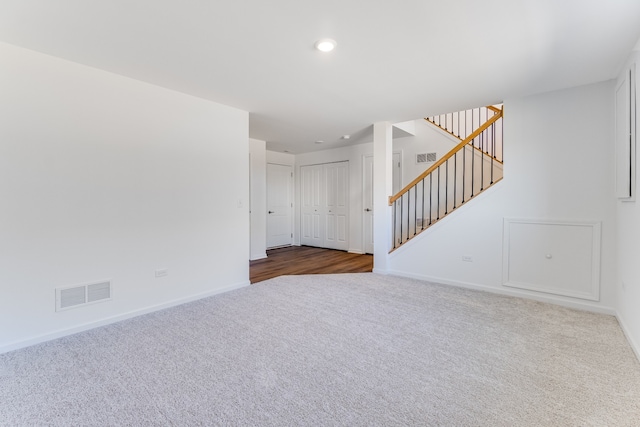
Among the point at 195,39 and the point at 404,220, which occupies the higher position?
the point at 195,39

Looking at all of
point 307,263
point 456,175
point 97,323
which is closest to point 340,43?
point 97,323

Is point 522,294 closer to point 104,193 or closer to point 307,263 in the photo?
point 307,263

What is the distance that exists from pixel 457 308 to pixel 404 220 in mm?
2603

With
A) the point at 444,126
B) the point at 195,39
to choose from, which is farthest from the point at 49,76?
the point at 444,126

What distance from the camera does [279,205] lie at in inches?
288

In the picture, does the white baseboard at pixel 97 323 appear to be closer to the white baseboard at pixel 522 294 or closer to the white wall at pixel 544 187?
the white baseboard at pixel 522 294

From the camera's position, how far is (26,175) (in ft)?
7.90

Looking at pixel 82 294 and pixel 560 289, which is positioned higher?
pixel 82 294

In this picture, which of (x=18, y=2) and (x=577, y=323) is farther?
(x=577, y=323)

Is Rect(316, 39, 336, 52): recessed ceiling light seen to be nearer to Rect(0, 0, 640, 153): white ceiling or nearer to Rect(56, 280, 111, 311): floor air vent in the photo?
Rect(0, 0, 640, 153): white ceiling

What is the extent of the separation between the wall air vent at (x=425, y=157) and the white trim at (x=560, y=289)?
7.08 ft

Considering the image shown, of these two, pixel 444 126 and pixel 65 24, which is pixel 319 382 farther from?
pixel 444 126

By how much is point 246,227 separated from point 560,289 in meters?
3.78

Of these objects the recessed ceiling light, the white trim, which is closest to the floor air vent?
the recessed ceiling light
